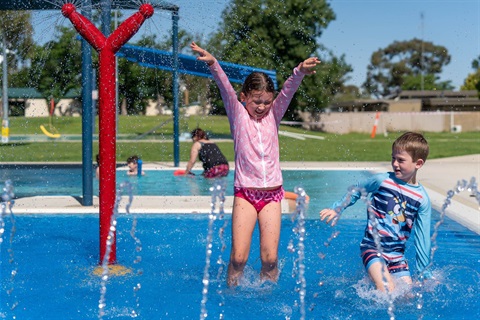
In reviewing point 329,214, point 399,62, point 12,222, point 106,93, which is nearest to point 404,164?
point 329,214

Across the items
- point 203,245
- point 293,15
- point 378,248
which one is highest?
point 293,15

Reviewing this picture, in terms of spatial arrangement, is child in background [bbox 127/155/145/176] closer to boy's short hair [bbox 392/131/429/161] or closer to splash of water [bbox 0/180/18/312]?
splash of water [bbox 0/180/18/312]

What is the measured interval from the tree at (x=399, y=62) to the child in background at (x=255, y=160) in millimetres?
66729

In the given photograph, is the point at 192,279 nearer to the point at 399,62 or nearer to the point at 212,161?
the point at 212,161

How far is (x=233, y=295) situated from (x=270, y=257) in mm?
346

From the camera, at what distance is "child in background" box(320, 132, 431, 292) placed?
4.21m

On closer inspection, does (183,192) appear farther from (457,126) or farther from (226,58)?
A: (457,126)

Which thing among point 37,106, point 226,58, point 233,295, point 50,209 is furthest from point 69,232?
point 37,106

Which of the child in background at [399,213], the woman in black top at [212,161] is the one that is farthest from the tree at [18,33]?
the child in background at [399,213]

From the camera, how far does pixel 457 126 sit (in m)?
45.4

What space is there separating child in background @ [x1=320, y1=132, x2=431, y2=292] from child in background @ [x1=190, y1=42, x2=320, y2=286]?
0.40 metres

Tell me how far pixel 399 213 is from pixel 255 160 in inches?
38.0

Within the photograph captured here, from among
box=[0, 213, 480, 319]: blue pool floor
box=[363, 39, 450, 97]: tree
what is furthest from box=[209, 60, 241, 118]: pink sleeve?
box=[363, 39, 450, 97]: tree

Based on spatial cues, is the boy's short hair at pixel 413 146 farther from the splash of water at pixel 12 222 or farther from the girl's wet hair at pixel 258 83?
the splash of water at pixel 12 222
